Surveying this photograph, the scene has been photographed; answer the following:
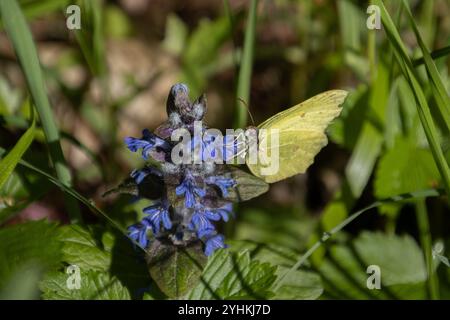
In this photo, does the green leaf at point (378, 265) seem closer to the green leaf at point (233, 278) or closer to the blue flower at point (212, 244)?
the green leaf at point (233, 278)

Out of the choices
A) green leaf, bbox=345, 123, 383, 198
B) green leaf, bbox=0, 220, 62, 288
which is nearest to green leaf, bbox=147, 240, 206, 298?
green leaf, bbox=0, 220, 62, 288

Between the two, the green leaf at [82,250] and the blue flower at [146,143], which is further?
the green leaf at [82,250]

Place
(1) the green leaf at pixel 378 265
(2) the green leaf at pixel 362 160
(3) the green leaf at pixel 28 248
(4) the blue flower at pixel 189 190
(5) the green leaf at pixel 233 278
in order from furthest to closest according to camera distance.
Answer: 1. (2) the green leaf at pixel 362 160
2. (1) the green leaf at pixel 378 265
3. (5) the green leaf at pixel 233 278
4. (3) the green leaf at pixel 28 248
5. (4) the blue flower at pixel 189 190

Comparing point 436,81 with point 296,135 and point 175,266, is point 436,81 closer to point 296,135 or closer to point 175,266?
point 296,135

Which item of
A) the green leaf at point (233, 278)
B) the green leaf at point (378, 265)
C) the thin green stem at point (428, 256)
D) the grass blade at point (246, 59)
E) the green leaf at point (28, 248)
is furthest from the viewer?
the green leaf at point (378, 265)

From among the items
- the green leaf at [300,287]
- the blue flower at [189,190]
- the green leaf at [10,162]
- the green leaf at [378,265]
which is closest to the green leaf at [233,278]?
the green leaf at [300,287]

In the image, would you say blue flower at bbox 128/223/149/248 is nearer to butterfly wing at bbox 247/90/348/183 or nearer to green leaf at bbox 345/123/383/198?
butterfly wing at bbox 247/90/348/183

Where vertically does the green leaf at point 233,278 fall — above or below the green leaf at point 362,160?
below
